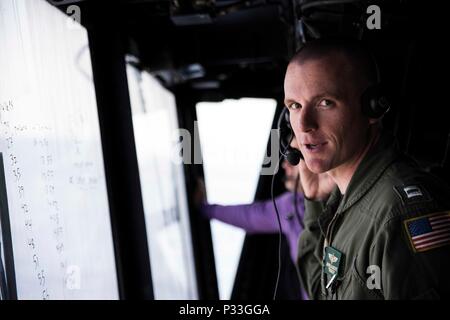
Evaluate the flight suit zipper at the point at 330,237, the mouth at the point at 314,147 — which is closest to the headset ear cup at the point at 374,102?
the mouth at the point at 314,147

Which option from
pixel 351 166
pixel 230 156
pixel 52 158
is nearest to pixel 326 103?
pixel 351 166

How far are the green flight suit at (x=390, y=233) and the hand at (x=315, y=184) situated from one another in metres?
0.43

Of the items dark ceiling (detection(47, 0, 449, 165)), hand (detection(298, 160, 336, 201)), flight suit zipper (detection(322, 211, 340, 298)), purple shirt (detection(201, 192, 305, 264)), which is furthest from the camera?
purple shirt (detection(201, 192, 305, 264))

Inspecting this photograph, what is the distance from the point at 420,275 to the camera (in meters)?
0.87

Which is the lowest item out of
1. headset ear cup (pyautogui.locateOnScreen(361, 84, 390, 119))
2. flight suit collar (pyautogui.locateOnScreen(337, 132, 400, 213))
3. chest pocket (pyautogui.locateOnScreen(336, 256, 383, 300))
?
chest pocket (pyautogui.locateOnScreen(336, 256, 383, 300))

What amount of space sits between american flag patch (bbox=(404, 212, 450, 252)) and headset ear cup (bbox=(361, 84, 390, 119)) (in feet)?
0.93

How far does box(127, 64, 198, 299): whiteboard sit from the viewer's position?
1801 mm

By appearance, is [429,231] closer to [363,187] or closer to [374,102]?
[363,187]

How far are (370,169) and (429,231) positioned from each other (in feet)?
0.79

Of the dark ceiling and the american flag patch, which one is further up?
the dark ceiling

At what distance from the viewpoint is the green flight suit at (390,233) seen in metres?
0.88

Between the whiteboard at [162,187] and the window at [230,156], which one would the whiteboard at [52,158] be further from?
the window at [230,156]

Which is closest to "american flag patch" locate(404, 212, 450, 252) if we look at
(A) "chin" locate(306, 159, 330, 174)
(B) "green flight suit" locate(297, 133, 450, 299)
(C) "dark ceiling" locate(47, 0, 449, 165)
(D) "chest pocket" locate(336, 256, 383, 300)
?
(B) "green flight suit" locate(297, 133, 450, 299)

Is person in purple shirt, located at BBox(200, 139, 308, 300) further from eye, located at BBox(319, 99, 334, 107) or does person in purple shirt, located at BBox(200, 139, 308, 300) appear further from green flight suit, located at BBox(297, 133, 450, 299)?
eye, located at BBox(319, 99, 334, 107)
